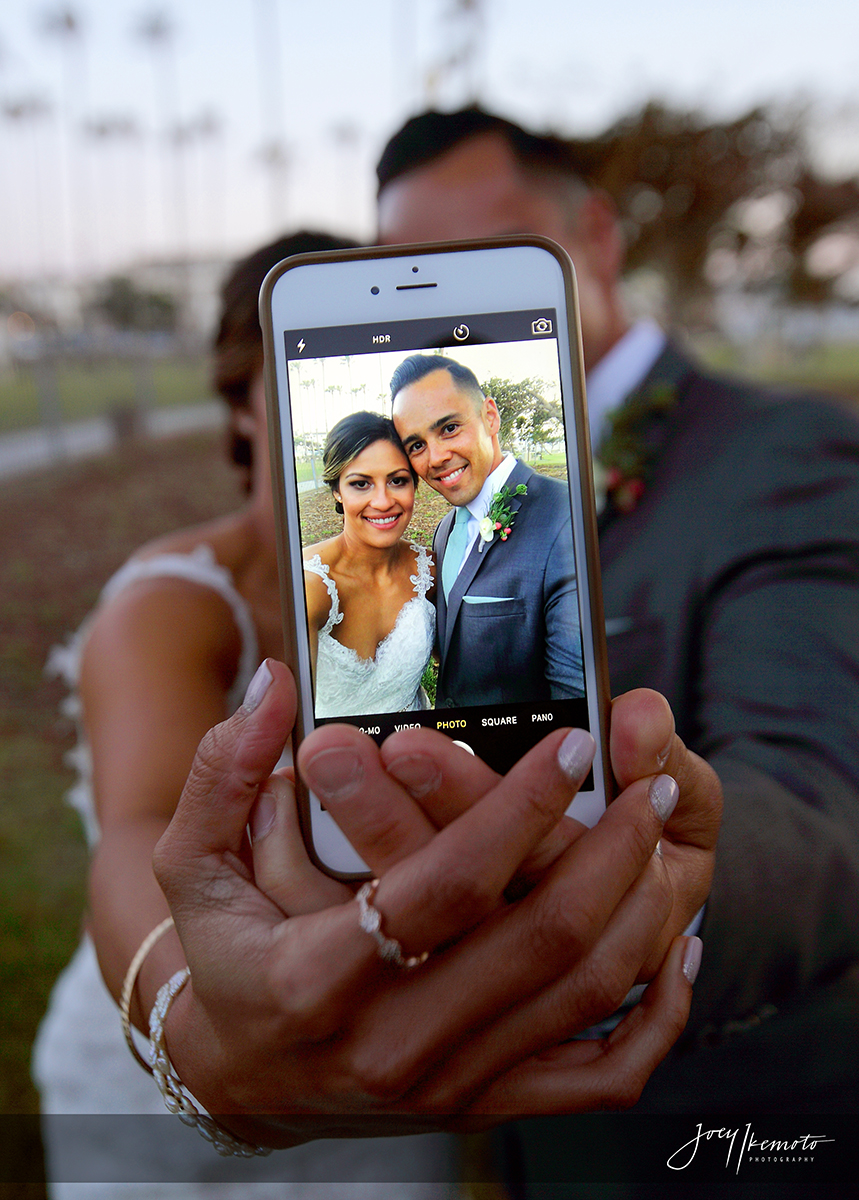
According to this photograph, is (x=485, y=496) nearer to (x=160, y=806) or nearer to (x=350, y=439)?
(x=350, y=439)

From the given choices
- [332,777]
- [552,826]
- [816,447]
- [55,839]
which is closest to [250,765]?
[332,777]

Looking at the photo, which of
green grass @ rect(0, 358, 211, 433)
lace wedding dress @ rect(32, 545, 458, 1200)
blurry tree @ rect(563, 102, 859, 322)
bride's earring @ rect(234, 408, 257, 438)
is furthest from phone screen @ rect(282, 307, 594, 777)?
blurry tree @ rect(563, 102, 859, 322)

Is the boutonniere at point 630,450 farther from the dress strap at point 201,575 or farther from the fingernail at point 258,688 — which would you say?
the fingernail at point 258,688

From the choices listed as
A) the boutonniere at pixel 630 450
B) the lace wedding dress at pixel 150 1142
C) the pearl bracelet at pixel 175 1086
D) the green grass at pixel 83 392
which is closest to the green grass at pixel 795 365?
the green grass at pixel 83 392

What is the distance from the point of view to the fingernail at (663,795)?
52 centimetres

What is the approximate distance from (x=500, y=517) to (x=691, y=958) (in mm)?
366

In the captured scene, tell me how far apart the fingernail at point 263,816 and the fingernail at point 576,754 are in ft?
0.66

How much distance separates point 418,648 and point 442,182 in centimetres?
90

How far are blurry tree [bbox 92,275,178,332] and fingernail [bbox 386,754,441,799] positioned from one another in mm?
895

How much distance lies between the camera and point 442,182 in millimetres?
1157

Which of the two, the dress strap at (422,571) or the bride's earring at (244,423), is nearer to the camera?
the dress strap at (422,571)

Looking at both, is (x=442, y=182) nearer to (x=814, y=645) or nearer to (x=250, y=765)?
(x=814, y=645)

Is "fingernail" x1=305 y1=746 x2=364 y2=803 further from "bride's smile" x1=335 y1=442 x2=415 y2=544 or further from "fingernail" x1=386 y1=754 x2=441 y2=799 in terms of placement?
"bride's smile" x1=335 y1=442 x2=415 y2=544

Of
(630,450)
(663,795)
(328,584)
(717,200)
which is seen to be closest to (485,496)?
(328,584)
